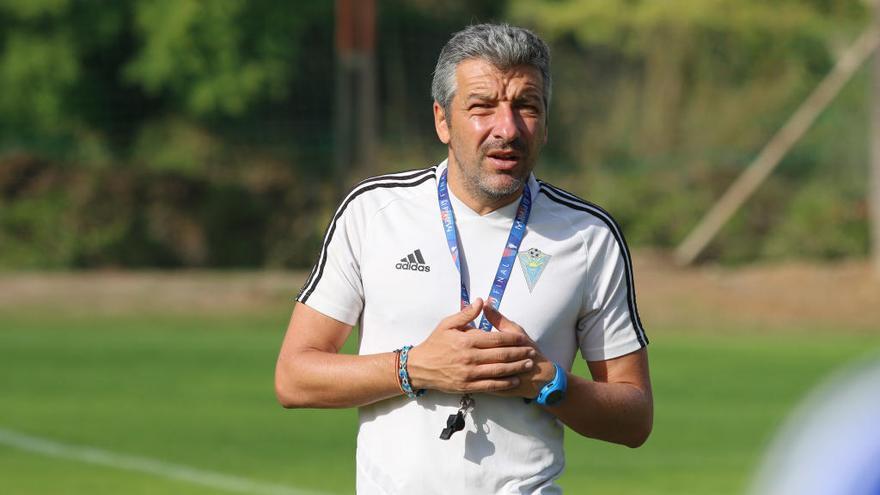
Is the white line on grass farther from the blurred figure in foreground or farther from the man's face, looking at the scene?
the blurred figure in foreground

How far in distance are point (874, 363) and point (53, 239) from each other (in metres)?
30.3

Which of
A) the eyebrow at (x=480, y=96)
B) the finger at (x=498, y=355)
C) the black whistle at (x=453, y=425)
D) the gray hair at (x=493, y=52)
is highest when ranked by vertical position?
the gray hair at (x=493, y=52)

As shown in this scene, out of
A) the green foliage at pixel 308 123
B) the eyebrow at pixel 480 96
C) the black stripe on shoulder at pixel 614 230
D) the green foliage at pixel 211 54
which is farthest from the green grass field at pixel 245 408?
the green foliage at pixel 211 54

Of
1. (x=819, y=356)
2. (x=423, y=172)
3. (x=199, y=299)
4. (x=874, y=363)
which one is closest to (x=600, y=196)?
(x=199, y=299)

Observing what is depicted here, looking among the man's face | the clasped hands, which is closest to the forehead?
the man's face

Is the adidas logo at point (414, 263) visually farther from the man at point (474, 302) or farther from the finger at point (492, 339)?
the finger at point (492, 339)

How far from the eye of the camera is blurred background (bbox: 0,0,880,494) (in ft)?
84.9

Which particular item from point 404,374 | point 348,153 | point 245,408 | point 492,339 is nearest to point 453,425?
point 404,374

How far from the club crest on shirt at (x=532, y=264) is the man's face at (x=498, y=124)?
164mm

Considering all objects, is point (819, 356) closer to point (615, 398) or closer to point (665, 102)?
point (665, 102)

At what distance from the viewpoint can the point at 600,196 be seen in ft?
103

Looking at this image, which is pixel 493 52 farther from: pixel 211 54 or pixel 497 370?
pixel 211 54

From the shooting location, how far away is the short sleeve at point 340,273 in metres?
3.88

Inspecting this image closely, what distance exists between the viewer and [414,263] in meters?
3.83
